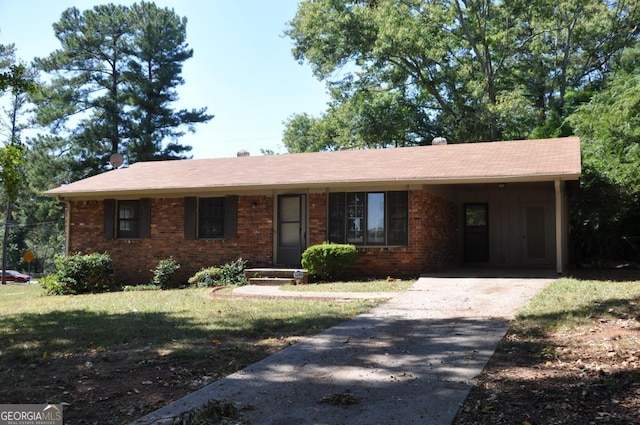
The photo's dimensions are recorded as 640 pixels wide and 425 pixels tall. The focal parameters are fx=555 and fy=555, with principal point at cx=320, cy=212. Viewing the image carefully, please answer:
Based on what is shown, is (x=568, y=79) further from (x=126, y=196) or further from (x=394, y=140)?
(x=126, y=196)

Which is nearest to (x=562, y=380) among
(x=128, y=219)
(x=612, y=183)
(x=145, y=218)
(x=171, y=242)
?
(x=612, y=183)

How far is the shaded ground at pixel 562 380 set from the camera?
3.78 metres

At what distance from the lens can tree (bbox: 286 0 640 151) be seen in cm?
2628

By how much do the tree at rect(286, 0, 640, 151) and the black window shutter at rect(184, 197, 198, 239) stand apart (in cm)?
1381

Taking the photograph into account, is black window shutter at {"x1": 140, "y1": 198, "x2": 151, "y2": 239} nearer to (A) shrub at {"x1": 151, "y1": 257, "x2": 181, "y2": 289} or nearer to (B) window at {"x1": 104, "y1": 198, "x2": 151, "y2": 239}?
(B) window at {"x1": 104, "y1": 198, "x2": 151, "y2": 239}

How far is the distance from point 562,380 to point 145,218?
1360 centimetres

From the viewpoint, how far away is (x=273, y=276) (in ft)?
46.3

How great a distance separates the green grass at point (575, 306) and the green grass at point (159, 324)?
8.37ft

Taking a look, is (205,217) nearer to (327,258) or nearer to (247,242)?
(247,242)

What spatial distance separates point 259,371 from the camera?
16.9 ft

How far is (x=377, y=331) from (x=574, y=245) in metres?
12.2

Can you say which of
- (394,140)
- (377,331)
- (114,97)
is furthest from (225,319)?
(114,97)

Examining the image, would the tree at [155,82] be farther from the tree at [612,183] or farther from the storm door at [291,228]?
the tree at [612,183]

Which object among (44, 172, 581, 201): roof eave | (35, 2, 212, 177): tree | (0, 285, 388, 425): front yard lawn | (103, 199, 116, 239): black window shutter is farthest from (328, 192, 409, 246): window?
(35, 2, 212, 177): tree
